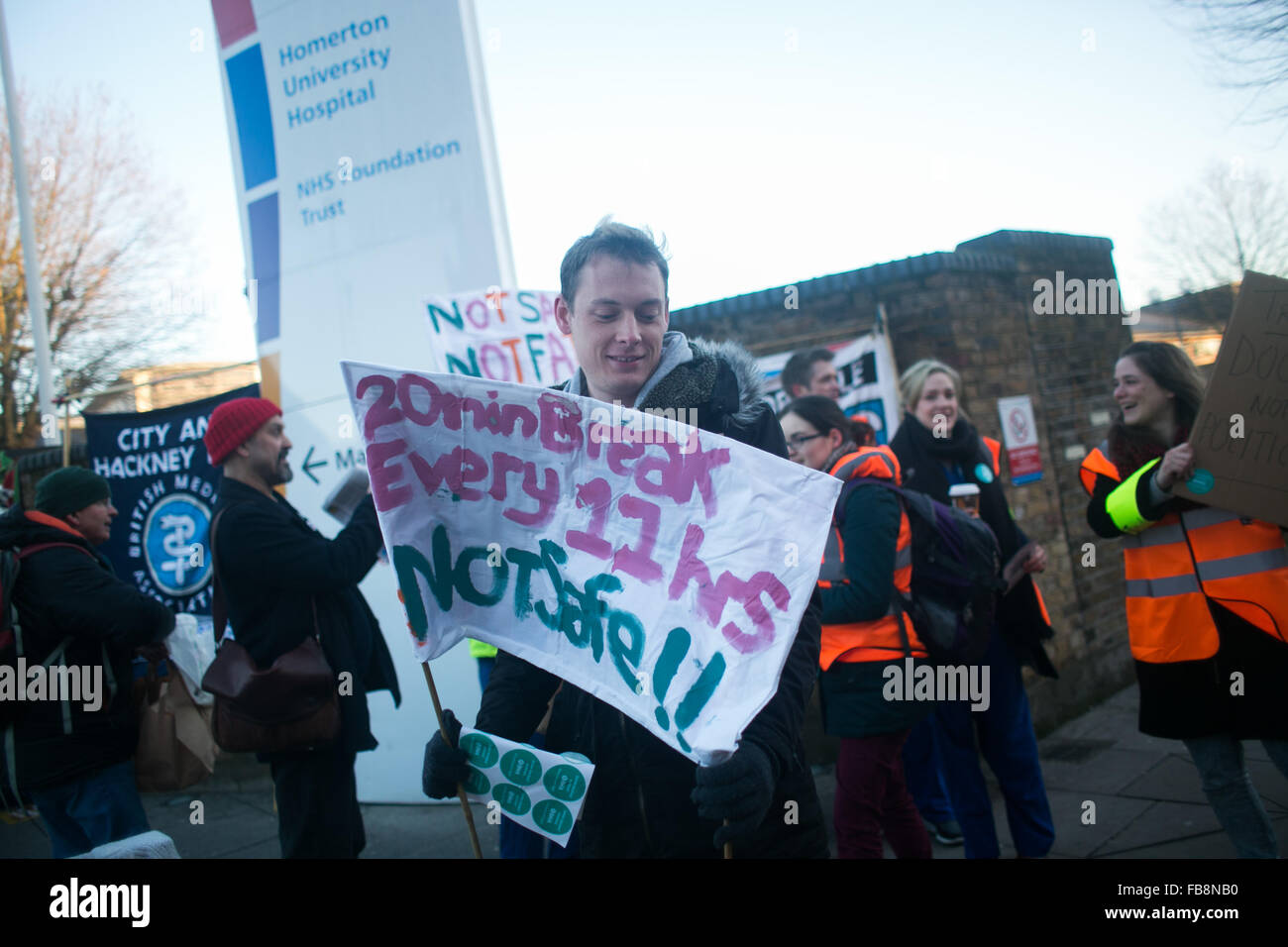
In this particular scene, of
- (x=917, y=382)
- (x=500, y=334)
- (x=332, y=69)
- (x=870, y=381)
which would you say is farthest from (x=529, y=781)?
(x=332, y=69)

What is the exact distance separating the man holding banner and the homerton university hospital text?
4.08 m

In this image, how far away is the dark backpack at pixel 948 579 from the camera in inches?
126

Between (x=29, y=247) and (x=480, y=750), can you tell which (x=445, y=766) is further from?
(x=29, y=247)

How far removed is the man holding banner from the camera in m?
1.84

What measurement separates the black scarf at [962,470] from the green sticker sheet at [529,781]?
8.49 feet

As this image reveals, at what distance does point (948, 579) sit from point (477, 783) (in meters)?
1.98

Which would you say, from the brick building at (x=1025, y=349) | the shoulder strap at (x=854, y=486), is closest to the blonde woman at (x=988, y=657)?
the shoulder strap at (x=854, y=486)

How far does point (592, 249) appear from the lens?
2037mm

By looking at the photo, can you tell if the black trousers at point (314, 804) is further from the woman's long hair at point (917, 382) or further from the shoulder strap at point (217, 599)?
the woman's long hair at point (917, 382)

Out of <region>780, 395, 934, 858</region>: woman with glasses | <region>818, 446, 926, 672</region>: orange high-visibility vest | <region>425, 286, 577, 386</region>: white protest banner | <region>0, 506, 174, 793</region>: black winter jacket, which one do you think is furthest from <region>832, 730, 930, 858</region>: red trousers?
<region>0, 506, 174, 793</region>: black winter jacket

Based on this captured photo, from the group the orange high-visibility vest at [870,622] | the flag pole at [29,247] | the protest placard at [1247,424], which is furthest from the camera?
the flag pole at [29,247]

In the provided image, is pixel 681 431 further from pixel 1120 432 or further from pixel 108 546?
pixel 108 546
